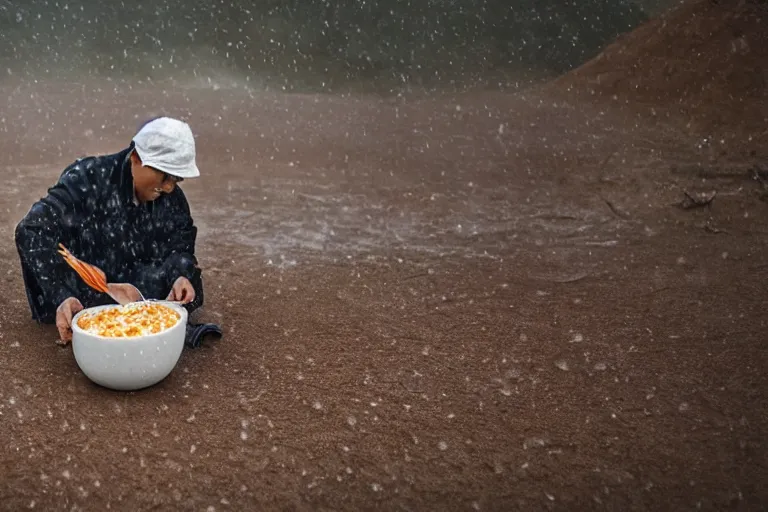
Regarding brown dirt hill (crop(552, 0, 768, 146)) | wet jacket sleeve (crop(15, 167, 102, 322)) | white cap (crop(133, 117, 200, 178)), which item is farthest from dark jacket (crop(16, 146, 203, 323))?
brown dirt hill (crop(552, 0, 768, 146))

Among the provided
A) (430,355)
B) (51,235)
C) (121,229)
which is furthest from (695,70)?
(51,235)

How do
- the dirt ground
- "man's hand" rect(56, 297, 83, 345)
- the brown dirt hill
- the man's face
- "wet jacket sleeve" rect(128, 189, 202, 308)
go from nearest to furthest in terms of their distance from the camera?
the dirt ground → "man's hand" rect(56, 297, 83, 345) → the man's face → "wet jacket sleeve" rect(128, 189, 202, 308) → the brown dirt hill

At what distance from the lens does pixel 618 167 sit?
23.4 ft

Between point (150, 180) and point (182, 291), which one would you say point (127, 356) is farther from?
point (150, 180)

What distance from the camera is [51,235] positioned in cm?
285

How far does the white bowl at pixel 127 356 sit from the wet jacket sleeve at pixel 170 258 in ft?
1.36

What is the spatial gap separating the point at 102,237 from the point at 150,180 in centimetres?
36

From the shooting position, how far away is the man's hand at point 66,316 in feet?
9.02

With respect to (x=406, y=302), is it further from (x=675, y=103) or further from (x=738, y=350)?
(x=675, y=103)

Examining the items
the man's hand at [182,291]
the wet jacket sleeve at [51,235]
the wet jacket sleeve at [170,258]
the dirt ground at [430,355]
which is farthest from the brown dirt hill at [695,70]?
Result: the wet jacket sleeve at [51,235]

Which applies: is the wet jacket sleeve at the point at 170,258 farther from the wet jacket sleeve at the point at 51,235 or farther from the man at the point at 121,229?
the wet jacket sleeve at the point at 51,235

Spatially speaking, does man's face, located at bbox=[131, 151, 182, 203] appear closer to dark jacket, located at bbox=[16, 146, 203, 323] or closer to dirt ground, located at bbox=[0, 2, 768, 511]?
dark jacket, located at bbox=[16, 146, 203, 323]

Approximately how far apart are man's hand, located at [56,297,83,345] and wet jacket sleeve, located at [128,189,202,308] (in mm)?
406

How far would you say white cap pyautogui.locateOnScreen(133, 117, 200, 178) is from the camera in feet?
9.03
